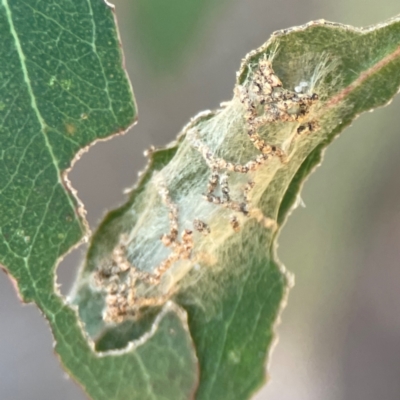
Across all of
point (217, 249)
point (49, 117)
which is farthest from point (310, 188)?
point (49, 117)

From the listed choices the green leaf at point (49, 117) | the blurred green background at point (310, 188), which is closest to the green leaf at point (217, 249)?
the green leaf at point (49, 117)

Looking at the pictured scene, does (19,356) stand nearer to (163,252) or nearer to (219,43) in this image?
(163,252)

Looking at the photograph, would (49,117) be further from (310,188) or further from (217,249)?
(310,188)

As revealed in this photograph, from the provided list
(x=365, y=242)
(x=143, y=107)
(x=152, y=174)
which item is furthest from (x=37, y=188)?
(x=365, y=242)

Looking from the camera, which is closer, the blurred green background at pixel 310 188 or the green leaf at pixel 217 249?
the green leaf at pixel 217 249

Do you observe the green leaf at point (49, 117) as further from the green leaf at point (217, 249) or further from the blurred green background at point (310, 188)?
the blurred green background at point (310, 188)

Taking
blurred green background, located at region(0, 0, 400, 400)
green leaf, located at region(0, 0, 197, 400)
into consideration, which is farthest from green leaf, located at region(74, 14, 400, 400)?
blurred green background, located at region(0, 0, 400, 400)
